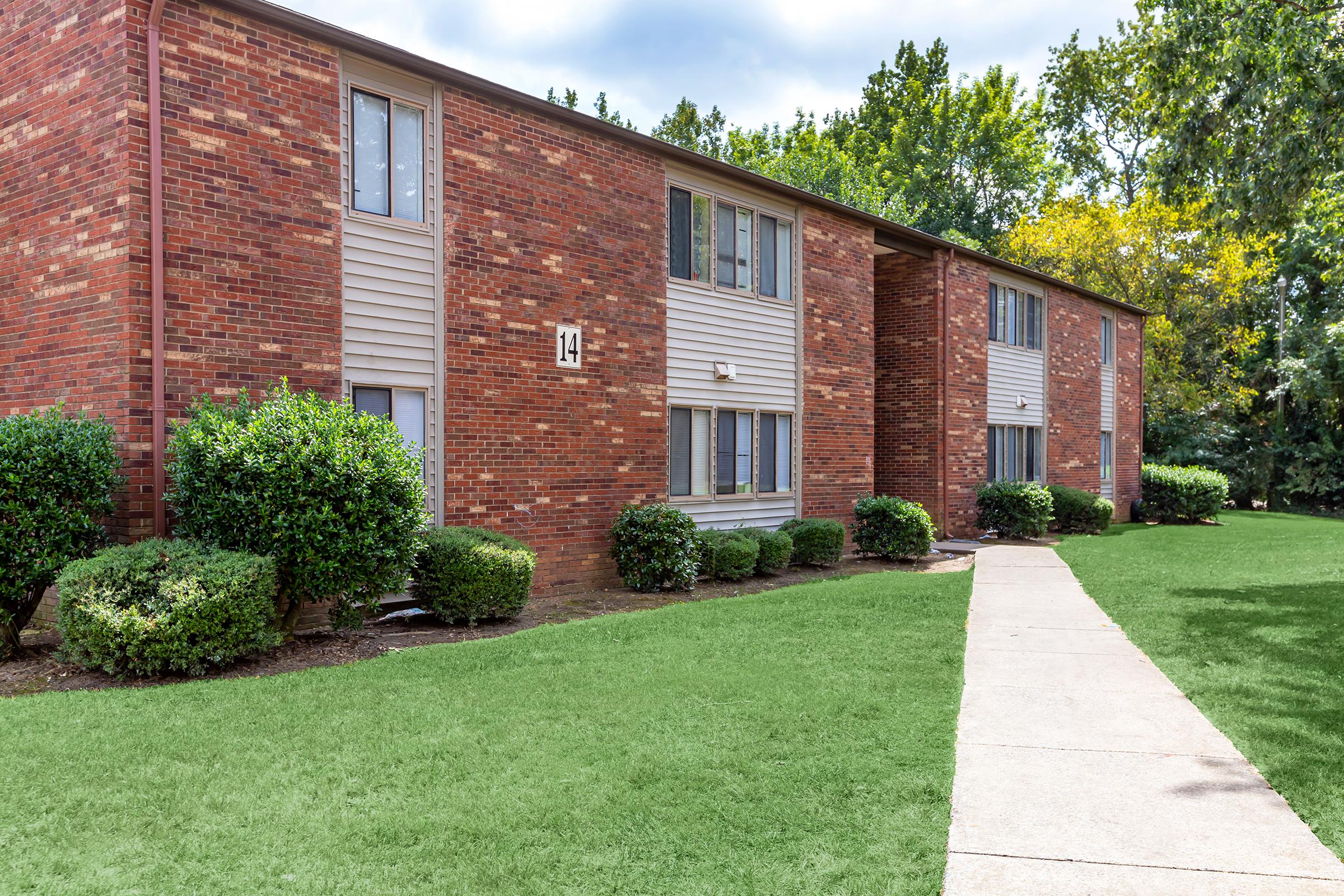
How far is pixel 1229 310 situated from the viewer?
3247cm

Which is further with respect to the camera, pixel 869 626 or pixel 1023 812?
pixel 869 626

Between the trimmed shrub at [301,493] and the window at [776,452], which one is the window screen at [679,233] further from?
the trimmed shrub at [301,493]

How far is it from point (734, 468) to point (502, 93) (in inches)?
241

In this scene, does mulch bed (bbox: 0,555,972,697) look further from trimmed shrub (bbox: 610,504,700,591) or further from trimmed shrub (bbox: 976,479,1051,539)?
trimmed shrub (bbox: 976,479,1051,539)

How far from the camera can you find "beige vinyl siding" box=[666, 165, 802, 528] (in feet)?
41.3

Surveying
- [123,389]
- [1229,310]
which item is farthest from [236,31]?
[1229,310]

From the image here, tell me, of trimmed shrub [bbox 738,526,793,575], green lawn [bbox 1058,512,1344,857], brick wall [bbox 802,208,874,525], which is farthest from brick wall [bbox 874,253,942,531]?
trimmed shrub [bbox 738,526,793,575]

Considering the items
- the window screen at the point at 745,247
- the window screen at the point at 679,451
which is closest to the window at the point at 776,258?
the window screen at the point at 745,247

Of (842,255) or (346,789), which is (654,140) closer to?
(842,255)

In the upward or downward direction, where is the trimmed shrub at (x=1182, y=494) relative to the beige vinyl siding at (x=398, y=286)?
downward

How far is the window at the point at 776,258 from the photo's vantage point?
14.1 m

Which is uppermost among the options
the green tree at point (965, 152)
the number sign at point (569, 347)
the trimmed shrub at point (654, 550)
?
the green tree at point (965, 152)

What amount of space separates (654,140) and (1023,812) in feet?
32.3

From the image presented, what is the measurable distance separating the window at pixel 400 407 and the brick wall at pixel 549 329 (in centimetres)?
28
